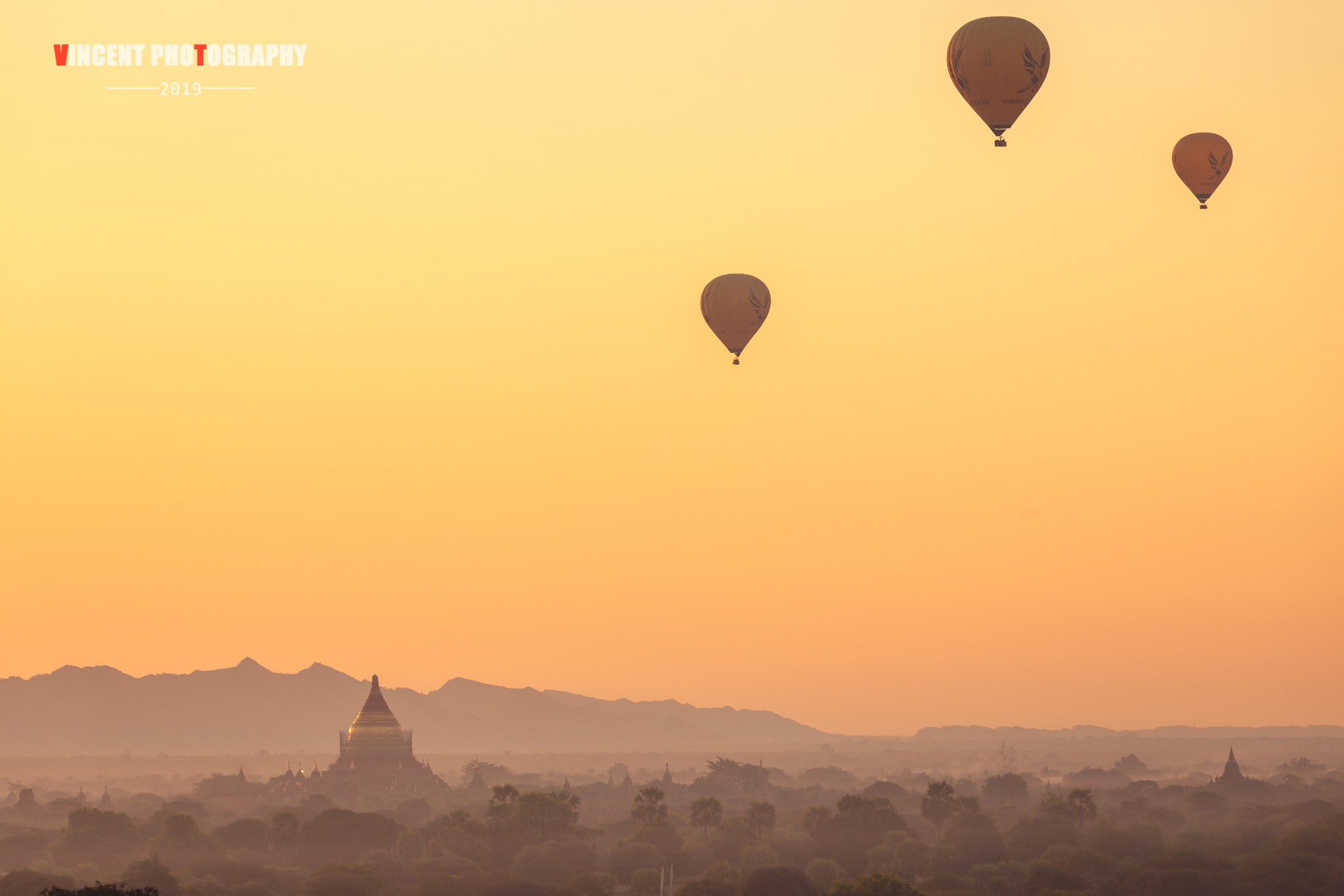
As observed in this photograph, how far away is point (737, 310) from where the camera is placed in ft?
287

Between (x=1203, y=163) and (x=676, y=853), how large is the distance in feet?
252

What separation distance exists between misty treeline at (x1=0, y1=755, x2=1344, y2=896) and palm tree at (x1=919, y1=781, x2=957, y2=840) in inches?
10.7

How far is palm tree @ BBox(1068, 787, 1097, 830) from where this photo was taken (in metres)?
178

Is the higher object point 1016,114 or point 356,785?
point 1016,114

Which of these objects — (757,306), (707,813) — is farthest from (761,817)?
(757,306)

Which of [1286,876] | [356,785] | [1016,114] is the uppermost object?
[1016,114]

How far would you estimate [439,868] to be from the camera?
5221 inches

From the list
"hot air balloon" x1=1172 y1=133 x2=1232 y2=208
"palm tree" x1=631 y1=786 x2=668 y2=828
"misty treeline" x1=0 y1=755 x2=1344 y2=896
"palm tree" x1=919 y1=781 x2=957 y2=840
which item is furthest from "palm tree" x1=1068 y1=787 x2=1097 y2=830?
"hot air balloon" x1=1172 y1=133 x2=1232 y2=208

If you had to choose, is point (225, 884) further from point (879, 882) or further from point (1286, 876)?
point (1286, 876)

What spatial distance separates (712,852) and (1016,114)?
84702 mm

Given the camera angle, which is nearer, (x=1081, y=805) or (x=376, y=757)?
(x=1081, y=805)

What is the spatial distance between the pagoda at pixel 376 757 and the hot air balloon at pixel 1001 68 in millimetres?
131996

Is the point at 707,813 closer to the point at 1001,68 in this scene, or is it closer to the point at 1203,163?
the point at 1203,163

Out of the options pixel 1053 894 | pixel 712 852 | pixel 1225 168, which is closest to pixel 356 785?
pixel 712 852
